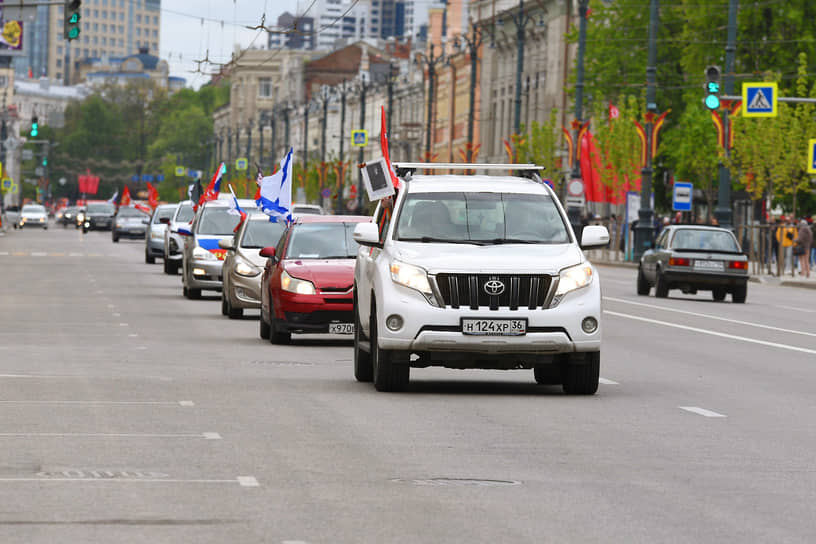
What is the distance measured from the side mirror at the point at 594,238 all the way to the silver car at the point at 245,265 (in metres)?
11.6

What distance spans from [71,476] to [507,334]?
5766 millimetres

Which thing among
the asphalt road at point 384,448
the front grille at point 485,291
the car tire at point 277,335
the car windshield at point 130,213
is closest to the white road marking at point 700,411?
the asphalt road at point 384,448

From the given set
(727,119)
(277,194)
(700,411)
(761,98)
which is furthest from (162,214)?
(700,411)

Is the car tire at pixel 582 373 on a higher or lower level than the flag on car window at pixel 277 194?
lower

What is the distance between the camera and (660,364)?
20219 mm

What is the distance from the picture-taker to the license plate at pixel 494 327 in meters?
15.2

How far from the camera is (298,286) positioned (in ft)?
73.3

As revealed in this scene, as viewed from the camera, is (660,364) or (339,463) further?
(660,364)

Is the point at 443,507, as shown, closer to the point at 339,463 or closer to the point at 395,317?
the point at 339,463

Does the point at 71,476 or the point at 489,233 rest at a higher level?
the point at 489,233

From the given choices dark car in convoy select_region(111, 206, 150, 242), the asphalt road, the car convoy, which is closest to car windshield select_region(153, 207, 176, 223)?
the asphalt road

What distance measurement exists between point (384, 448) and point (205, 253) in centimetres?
2294

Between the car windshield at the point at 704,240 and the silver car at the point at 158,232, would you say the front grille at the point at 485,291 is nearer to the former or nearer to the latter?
the car windshield at the point at 704,240

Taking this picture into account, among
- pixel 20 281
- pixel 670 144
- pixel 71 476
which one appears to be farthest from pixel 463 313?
pixel 670 144
